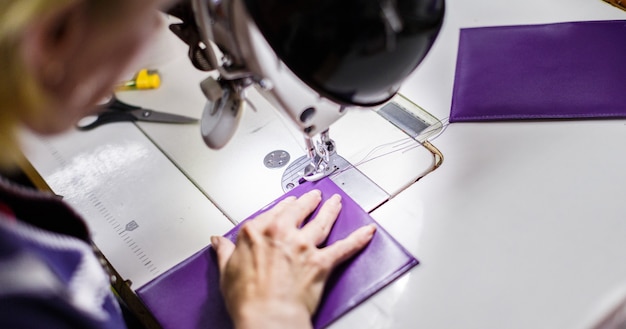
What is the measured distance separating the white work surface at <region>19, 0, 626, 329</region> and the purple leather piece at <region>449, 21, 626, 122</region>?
2 centimetres

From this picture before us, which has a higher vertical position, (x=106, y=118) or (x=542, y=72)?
(x=542, y=72)

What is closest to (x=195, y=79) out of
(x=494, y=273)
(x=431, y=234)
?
(x=431, y=234)

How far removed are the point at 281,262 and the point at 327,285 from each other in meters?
0.07

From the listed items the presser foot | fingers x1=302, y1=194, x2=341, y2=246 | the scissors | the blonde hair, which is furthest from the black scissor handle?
the blonde hair

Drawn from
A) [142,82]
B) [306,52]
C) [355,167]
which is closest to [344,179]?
[355,167]

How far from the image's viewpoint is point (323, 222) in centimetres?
83

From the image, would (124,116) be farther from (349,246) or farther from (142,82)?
(349,246)

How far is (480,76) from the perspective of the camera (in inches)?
40.5

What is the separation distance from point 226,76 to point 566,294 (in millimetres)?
511

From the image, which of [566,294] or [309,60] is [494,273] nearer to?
[566,294]

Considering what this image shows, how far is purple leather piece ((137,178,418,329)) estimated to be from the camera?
2.50 ft

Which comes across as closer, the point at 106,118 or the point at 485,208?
the point at 485,208

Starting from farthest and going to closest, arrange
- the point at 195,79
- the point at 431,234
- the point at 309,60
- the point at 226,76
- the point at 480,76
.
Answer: the point at 195,79 < the point at 480,76 < the point at 431,234 < the point at 226,76 < the point at 309,60

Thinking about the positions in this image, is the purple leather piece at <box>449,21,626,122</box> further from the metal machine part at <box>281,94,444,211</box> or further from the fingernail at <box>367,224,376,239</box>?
the fingernail at <box>367,224,376,239</box>
